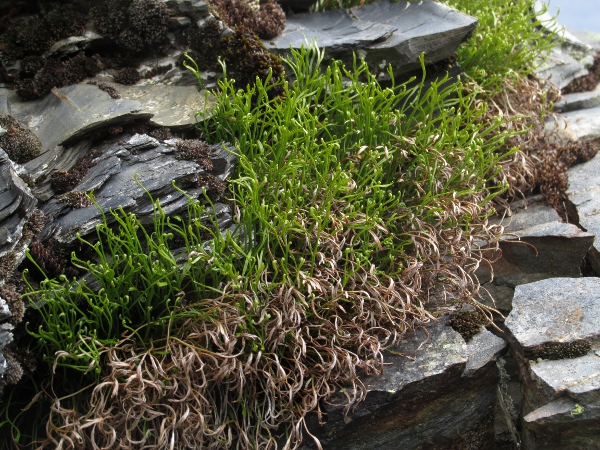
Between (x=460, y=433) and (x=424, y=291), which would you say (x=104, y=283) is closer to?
(x=424, y=291)

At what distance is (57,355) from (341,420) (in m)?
1.88

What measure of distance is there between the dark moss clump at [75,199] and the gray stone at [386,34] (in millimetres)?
2553

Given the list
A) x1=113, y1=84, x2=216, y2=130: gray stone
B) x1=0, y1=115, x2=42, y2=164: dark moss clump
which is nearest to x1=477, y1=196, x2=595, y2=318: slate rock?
x1=113, y1=84, x2=216, y2=130: gray stone

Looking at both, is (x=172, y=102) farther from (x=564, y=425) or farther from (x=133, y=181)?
(x=564, y=425)

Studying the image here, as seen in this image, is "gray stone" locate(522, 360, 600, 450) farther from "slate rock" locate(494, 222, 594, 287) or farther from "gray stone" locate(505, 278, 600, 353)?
"slate rock" locate(494, 222, 594, 287)

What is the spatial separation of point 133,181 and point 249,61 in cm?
172

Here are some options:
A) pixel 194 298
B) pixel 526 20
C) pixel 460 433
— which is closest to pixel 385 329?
pixel 460 433

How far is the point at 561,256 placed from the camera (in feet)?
17.7

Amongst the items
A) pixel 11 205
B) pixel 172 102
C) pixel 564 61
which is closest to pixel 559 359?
pixel 172 102

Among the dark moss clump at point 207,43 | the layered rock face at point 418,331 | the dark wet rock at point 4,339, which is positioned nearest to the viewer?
the dark wet rock at point 4,339

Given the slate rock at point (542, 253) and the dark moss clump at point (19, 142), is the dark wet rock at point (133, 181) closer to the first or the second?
the dark moss clump at point (19, 142)

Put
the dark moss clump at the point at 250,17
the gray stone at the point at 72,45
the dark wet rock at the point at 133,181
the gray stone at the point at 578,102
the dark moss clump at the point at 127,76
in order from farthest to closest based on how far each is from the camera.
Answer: the gray stone at the point at 578,102, the dark moss clump at the point at 250,17, the dark moss clump at the point at 127,76, the gray stone at the point at 72,45, the dark wet rock at the point at 133,181

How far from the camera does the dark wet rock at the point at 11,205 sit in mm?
3910

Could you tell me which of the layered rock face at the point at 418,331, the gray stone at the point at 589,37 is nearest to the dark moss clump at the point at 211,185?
the layered rock face at the point at 418,331
